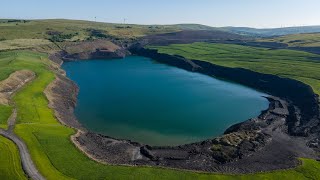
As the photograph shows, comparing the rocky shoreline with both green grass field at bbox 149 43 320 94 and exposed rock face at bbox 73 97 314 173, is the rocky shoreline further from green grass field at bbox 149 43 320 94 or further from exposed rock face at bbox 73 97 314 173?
green grass field at bbox 149 43 320 94

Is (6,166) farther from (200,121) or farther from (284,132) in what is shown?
(284,132)

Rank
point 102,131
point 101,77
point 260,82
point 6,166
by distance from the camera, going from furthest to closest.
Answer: point 101,77 → point 260,82 → point 102,131 → point 6,166

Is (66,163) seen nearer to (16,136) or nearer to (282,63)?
(16,136)

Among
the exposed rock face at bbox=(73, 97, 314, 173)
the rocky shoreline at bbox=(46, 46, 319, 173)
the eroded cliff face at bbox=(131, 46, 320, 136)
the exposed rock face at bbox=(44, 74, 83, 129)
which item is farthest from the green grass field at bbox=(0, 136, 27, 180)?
the eroded cliff face at bbox=(131, 46, 320, 136)

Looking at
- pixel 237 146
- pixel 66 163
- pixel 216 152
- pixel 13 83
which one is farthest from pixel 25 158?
pixel 13 83

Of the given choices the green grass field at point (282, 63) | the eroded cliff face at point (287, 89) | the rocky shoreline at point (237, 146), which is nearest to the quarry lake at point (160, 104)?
the rocky shoreline at point (237, 146)

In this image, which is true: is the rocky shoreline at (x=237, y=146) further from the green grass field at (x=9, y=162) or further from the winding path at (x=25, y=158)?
the green grass field at (x=9, y=162)

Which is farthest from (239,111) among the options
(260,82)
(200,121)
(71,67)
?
(71,67)
